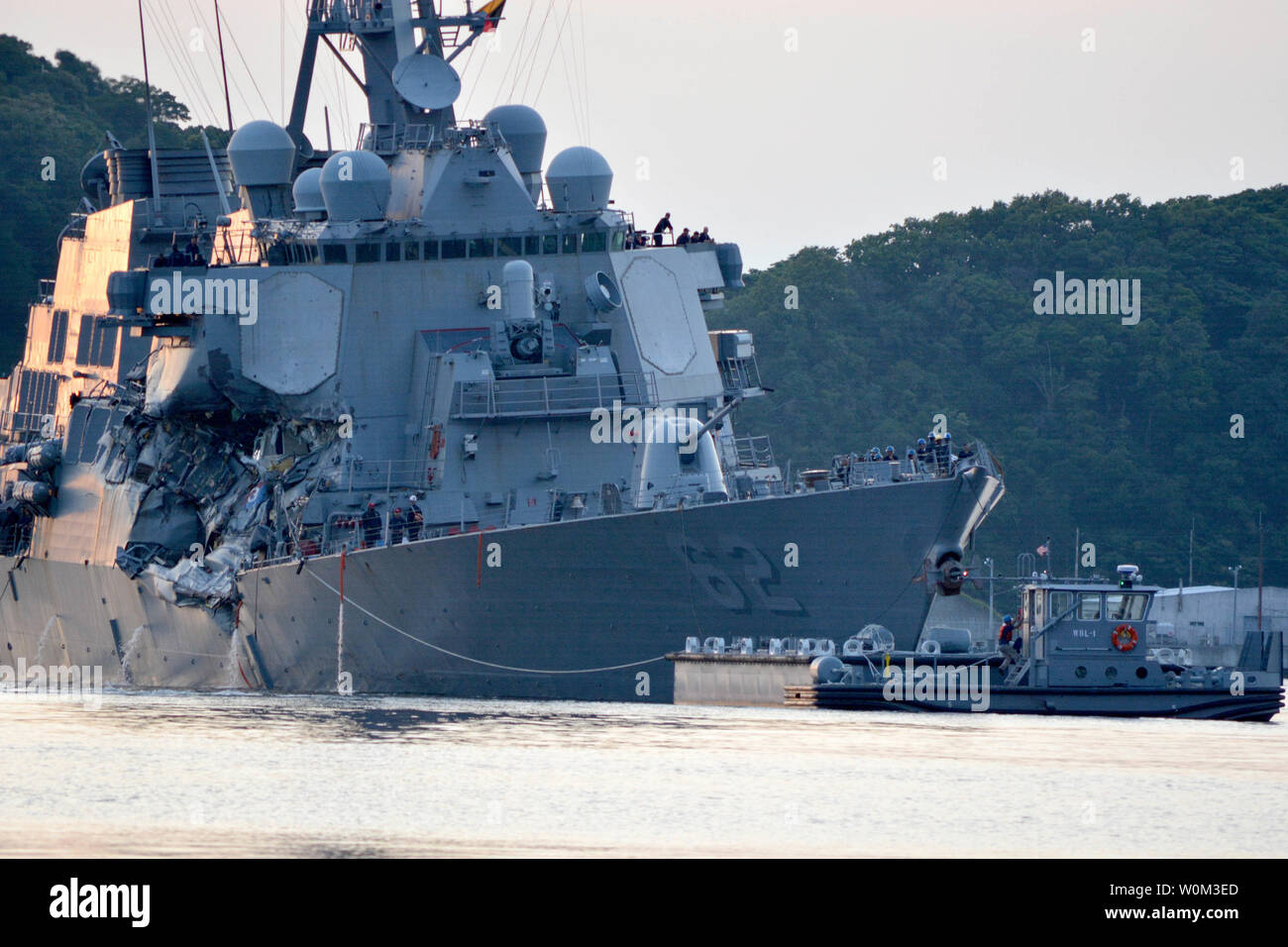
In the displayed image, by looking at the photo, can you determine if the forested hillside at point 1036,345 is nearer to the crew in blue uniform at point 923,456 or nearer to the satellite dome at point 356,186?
the satellite dome at point 356,186

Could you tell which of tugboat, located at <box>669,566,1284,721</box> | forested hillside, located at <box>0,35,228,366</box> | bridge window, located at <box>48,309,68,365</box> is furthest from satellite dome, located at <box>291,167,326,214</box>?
forested hillside, located at <box>0,35,228,366</box>

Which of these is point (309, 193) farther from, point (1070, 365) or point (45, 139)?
point (1070, 365)

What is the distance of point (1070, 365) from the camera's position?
80000mm

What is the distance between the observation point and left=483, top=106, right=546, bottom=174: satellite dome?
134 feet

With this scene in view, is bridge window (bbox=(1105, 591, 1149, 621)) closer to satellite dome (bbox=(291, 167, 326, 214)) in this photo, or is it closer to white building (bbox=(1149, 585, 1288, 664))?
satellite dome (bbox=(291, 167, 326, 214))

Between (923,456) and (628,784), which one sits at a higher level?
(923,456)

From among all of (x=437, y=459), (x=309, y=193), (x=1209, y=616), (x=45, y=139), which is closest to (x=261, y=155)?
(x=309, y=193)

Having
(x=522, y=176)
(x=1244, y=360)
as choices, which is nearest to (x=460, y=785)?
(x=522, y=176)

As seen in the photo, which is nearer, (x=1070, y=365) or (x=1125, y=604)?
(x=1125, y=604)

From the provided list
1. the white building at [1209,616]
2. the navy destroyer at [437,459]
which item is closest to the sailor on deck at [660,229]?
the navy destroyer at [437,459]

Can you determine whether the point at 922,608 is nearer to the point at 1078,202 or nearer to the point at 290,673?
the point at 290,673

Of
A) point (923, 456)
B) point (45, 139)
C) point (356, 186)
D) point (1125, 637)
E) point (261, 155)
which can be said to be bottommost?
point (1125, 637)

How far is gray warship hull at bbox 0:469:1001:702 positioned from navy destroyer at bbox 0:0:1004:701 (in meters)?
0.04

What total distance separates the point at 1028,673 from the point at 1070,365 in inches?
1892
